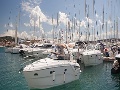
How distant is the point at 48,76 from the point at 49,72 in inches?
14.8

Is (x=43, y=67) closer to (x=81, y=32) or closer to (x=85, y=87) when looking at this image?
(x=85, y=87)

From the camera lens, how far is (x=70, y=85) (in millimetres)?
21922

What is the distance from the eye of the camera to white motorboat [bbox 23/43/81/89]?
Answer: 18781 mm

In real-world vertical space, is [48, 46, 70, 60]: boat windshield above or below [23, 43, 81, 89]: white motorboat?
above

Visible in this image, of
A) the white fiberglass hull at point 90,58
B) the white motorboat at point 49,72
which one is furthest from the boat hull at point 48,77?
the white fiberglass hull at point 90,58

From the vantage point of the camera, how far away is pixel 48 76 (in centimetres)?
1931

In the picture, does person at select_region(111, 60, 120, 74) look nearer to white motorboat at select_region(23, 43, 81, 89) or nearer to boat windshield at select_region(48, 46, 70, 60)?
boat windshield at select_region(48, 46, 70, 60)

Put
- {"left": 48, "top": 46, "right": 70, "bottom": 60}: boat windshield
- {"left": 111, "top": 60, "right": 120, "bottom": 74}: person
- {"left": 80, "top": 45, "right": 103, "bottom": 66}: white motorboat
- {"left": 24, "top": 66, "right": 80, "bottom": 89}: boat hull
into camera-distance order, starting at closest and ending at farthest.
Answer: {"left": 24, "top": 66, "right": 80, "bottom": 89}: boat hull
{"left": 48, "top": 46, "right": 70, "bottom": 60}: boat windshield
{"left": 111, "top": 60, "right": 120, "bottom": 74}: person
{"left": 80, "top": 45, "right": 103, "bottom": 66}: white motorboat

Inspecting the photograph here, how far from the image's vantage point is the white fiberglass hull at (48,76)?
18781 millimetres

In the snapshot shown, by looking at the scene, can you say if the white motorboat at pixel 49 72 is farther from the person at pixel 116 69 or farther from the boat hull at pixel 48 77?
the person at pixel 116 69

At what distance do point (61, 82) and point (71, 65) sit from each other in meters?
2.21

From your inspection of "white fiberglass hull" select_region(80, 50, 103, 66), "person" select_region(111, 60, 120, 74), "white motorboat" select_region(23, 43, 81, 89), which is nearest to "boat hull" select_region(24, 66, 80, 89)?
"white motorboat" select_region(23, 43, 81, 89)

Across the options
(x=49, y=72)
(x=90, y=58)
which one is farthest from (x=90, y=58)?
(x=49, y=72)

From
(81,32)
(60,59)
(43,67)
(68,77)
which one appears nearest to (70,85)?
(68,77)
